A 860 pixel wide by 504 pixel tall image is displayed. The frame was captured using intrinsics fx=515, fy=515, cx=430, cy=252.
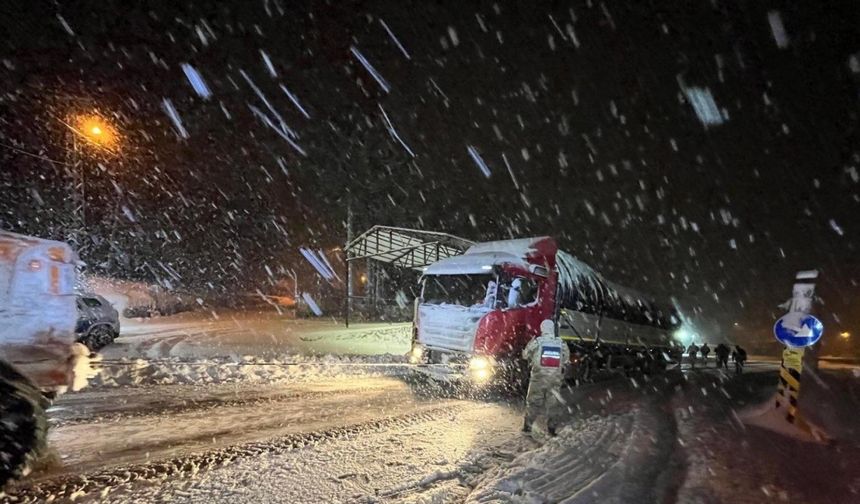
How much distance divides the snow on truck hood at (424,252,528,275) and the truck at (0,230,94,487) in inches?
284

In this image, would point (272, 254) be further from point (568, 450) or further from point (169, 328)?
point (568, 450)

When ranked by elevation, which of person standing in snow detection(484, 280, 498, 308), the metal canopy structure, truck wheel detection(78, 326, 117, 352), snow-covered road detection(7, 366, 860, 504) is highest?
the metal canopy structure

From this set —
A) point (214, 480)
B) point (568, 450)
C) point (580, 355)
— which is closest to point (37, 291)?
point (214, 480)

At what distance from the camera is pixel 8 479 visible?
4.65 metres

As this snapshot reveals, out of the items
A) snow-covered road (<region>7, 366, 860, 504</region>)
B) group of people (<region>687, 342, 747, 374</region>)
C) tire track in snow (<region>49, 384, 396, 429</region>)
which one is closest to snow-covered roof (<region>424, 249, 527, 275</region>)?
snow-covered road (<region>7, 366, 860, 504</region>)

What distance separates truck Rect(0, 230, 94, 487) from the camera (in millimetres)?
4746

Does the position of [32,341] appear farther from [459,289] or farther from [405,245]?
[405,245]

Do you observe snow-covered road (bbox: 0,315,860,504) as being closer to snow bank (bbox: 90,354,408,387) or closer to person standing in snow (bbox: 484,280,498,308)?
snow bank (bbox: 90,354,408,387)

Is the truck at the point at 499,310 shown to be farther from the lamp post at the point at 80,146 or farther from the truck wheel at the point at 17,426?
the lamp post at the point at 80,146

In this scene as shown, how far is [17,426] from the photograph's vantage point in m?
4.73

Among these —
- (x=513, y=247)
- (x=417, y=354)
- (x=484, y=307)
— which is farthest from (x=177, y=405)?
(x=513, y=247)

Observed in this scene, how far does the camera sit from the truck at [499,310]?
1027 centimetres

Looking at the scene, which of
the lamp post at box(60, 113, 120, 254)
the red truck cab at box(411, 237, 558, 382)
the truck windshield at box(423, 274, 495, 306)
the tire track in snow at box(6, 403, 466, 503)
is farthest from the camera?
the lamp post at box(60, 113, 120, 254)

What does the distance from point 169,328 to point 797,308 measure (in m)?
21.2
